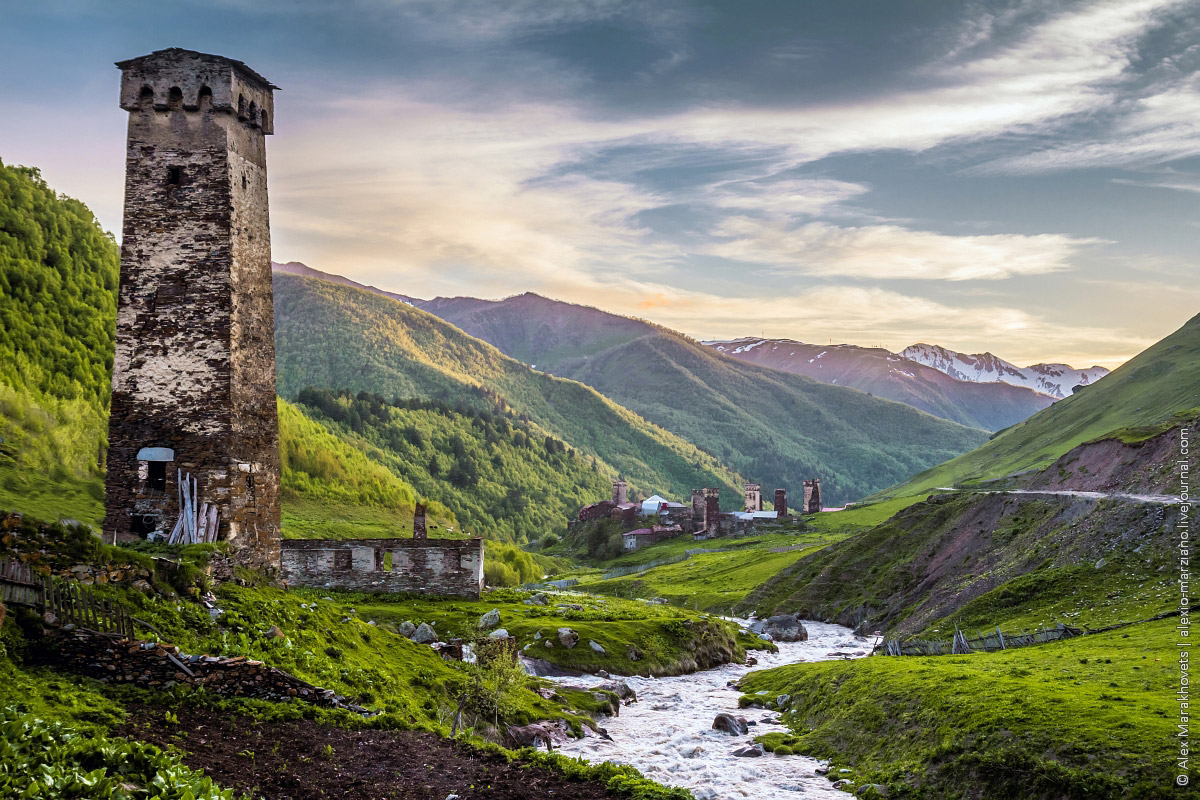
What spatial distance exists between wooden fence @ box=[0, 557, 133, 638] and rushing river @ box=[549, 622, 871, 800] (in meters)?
18.7

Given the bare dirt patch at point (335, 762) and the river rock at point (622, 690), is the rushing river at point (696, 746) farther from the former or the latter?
the bare dirt patch at point (335, 762)

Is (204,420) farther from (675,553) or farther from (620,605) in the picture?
(675,553)

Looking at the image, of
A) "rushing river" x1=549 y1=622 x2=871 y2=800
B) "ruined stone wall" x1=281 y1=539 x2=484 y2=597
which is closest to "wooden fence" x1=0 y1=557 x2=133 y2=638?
"rushing river" x1=549 y1=622 x2=871 y2=800

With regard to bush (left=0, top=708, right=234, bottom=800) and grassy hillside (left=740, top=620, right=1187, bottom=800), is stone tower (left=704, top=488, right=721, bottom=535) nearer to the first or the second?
grassy hillside (left=740, top=620, right=1187, bottom=800)

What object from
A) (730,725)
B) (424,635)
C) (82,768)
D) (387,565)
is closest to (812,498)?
(387,565)

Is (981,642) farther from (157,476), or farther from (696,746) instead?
(157,476)

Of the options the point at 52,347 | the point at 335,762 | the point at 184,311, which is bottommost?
the point at 335,762

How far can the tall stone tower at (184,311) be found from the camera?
29.9m

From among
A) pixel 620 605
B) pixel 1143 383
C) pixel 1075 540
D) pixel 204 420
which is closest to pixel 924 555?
pixel 1075 540

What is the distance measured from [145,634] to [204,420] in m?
10.1

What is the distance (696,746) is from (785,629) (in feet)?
126

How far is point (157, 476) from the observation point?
30.1 meters

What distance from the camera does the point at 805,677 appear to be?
48.8m

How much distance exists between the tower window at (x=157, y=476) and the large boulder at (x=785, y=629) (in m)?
55.5
